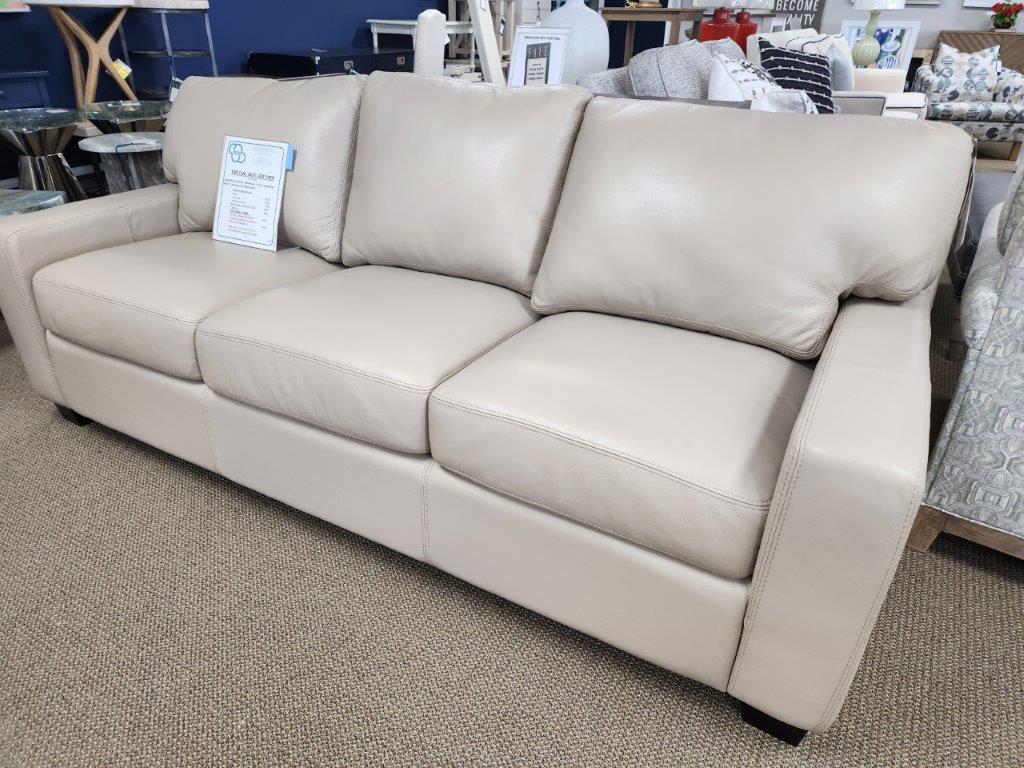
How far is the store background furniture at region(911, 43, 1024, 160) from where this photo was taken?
4.98 meters

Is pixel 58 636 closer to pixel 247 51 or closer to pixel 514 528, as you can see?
pixel 514 528

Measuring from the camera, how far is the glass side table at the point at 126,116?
2934mm

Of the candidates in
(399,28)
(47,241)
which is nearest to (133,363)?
(47,241)

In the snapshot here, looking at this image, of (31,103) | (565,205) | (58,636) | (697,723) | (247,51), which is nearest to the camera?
(697,723)

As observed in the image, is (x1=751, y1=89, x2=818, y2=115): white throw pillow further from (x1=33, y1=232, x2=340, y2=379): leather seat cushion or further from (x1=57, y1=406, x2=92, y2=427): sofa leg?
(x1=57, y1=406, x2=92, y2=427): sofa leg

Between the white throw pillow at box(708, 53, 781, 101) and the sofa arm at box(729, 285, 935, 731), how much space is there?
1.54m

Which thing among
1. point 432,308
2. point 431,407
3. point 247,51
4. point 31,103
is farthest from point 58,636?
point 247,51

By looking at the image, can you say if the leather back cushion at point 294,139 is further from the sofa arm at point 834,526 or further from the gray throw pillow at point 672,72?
the sofa arm at point 834,526

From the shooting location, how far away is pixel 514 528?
3.85 ft

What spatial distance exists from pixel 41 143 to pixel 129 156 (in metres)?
0.45

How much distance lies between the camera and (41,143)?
2803mm

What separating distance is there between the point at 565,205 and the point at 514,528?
69cm

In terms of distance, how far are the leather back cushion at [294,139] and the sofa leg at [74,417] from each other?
0.64 m

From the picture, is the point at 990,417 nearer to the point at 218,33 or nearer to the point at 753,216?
the point at 753,216
